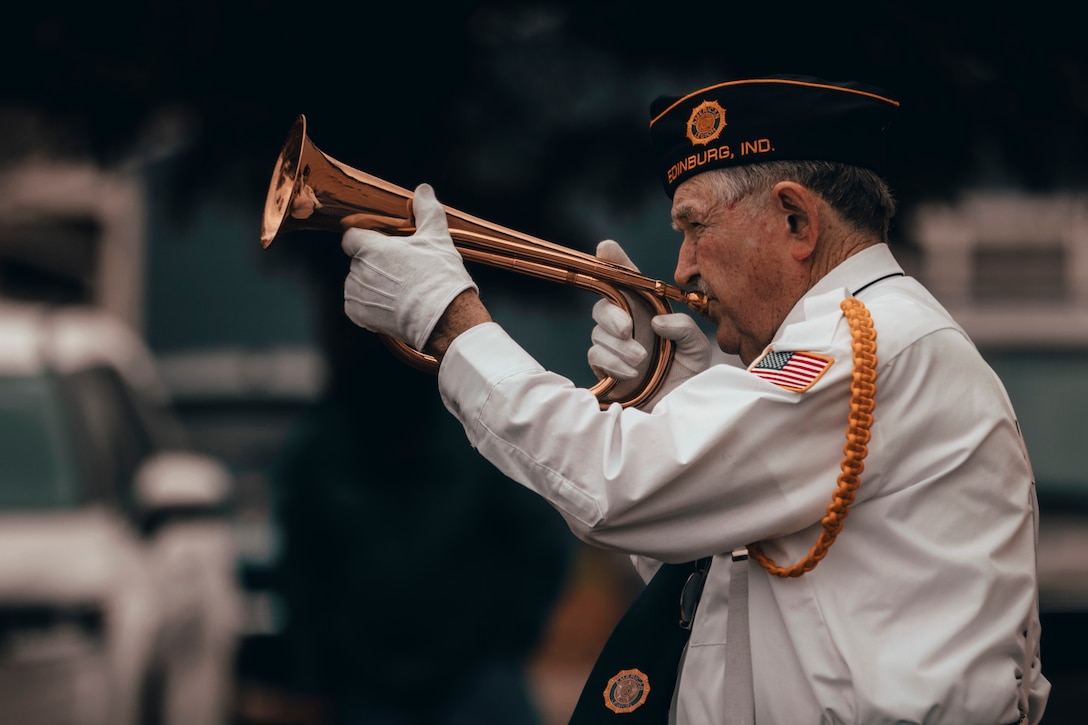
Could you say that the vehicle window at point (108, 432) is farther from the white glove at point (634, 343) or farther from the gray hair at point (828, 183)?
the gray hair at point (828, 183)

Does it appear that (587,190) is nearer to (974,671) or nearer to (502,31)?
(502,31)

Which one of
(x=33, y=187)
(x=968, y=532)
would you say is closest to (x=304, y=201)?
(x=968, y=532)

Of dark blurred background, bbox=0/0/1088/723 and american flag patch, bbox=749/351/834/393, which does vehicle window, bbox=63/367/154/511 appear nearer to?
dark blurred background, bbox=0/0/1088/723

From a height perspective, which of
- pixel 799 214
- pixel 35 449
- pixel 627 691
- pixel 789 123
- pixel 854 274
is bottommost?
pixel 627 691

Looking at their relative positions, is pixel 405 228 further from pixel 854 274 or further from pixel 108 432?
pixel 108 432

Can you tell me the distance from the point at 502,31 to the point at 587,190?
63cm

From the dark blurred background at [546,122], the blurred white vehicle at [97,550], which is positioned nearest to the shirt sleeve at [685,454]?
the dark blurred background at [546,122]

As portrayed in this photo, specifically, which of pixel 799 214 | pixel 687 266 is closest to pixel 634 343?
pixel 687 266

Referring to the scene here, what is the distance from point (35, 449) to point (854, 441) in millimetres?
3650

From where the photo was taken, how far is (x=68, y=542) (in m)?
4.76

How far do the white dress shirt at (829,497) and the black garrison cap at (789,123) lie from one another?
319mm

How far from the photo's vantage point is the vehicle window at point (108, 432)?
16.7ft

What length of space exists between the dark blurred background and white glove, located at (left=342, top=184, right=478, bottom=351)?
217 cm

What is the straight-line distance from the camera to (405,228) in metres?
2.42
